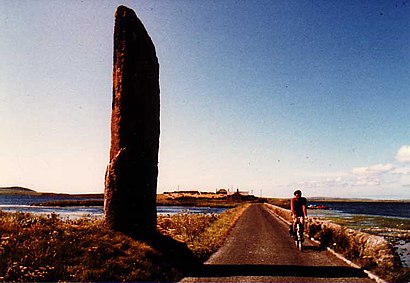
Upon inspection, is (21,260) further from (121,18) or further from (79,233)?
(121,18)

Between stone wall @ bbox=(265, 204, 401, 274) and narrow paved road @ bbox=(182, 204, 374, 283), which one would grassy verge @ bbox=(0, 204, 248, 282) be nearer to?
narrow paved road @ bbox=(182, 204, 374, 283)

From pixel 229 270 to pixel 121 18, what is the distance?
8.87 m

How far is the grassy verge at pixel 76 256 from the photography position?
285 inches

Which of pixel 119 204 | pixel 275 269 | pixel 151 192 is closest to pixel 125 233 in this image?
pixel 119 204

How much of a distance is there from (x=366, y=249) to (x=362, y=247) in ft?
1.12

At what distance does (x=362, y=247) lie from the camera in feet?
33.0

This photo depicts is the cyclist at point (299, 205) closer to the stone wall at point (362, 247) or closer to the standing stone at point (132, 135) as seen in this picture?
the stone wall at point (362, 247)

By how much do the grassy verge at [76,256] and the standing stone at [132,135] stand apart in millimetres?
951

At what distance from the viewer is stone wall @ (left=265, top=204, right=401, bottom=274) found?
336 inches

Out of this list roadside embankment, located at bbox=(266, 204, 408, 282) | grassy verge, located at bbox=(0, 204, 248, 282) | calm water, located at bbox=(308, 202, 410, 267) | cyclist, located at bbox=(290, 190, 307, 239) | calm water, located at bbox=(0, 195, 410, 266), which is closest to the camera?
grassy verge, located at bbox=(0, 204, 248, 282)

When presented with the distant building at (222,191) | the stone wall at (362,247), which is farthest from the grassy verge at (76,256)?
the distant building at (222,191)

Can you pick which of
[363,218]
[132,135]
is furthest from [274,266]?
[363,218]

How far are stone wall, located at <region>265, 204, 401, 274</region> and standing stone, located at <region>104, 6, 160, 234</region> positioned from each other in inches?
253

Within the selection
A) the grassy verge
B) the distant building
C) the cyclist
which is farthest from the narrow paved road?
the distant building
